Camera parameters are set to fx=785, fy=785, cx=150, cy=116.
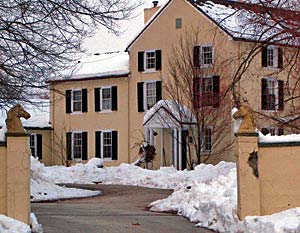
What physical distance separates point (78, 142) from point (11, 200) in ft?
114

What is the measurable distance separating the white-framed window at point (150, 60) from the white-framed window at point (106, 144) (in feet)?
16.2

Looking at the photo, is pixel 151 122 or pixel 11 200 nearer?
pixel 11 200

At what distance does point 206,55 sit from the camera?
135 ft

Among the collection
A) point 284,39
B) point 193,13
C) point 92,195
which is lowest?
point 92,195

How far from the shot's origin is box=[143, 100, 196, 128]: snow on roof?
40.2 meters

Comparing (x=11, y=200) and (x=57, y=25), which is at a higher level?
(x=57, y=25)

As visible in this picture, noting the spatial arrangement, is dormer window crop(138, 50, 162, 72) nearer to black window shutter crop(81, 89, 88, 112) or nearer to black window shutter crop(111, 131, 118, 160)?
black window shutter crop(111, 131, 118, 160)

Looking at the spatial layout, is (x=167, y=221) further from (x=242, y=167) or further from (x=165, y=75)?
(x=165, y=75)

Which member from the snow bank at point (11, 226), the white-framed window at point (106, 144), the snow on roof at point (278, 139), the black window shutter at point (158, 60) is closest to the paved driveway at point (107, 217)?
the snow bank at point (11, 226)

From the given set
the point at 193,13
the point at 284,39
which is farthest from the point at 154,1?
the point at 284,39

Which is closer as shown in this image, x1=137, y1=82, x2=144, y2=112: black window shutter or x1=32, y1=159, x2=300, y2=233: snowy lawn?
x1=32, y1=159, x2=300, y2=233: snowy lawn

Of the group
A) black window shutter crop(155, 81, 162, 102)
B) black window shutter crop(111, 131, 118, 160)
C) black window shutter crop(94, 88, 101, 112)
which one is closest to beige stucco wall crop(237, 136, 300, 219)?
black window shutter crop(155, 81, 162, 102)

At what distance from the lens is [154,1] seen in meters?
51.1

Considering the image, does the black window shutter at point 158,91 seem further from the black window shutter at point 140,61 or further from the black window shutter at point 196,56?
the black window shutter at point 196,56
